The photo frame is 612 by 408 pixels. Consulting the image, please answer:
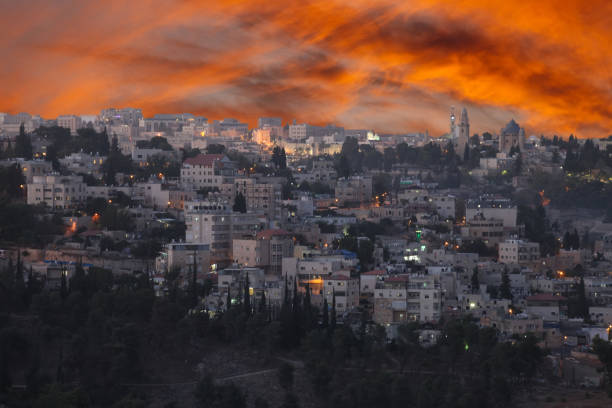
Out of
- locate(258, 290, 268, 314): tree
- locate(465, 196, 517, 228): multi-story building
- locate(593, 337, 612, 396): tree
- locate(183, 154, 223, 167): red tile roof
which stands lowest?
locate(593, 337, 612, 396): tree

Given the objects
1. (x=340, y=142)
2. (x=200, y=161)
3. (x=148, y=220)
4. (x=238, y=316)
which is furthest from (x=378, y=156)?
(x=238, y=316)

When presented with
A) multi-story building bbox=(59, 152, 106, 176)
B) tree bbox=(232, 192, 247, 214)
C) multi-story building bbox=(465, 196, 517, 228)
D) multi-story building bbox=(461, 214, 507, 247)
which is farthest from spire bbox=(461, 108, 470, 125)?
tree bbox=(232, 192, 247, 214)

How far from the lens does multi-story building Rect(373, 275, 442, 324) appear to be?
3559cm

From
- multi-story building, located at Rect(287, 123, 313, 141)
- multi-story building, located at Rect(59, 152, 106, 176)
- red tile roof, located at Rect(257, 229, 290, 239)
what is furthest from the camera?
multi-story building, located at Rect(287, 123, 313, 141)

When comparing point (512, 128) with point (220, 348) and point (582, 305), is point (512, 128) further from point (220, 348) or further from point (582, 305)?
point (220, 348)

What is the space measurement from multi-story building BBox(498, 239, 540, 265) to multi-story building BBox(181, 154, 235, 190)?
12.5 m

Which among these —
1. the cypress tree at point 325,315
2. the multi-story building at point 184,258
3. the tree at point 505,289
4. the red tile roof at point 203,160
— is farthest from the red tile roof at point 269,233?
the red tile roof at point 203,160

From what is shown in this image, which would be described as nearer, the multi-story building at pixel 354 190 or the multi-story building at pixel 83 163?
the multi-story building at pixel 83 163

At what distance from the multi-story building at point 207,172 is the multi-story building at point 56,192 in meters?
5.20

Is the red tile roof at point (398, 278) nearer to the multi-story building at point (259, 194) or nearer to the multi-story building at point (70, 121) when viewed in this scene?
the multi-story building at point (259, 194)

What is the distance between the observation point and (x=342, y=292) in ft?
121

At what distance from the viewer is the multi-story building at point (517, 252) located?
141ft

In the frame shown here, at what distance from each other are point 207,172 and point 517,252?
14143 mm

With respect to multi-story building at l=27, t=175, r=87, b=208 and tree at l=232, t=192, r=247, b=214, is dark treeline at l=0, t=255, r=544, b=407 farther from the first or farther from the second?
multi-story building at l=27, t=175, r=87, b=208
